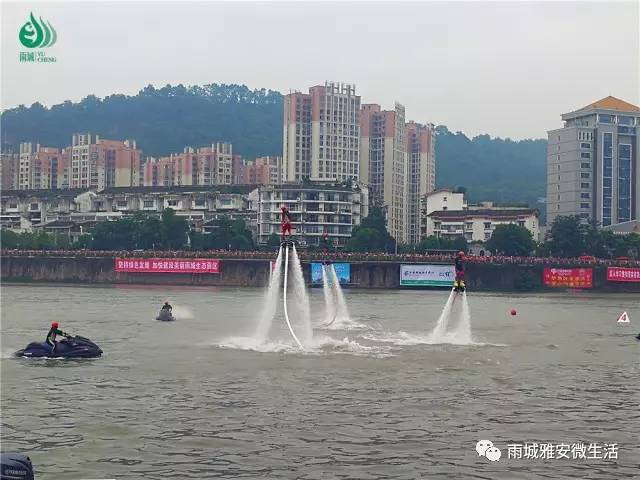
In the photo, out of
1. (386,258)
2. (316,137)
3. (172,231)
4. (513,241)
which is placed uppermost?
(316,137)

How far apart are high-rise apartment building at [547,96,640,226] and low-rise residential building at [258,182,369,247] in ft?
146

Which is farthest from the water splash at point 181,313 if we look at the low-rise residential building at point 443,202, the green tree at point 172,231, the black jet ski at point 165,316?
the low-rise residential building at point 443,202

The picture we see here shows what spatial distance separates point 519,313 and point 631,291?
160ft

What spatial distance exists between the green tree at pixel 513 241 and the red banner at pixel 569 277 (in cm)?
1410

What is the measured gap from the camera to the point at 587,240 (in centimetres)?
13025

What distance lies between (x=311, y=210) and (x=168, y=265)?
31870 millimetres

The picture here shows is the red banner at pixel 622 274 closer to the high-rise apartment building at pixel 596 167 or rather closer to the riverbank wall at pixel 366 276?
the riverbank wall at pixel 366 276

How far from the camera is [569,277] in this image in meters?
116

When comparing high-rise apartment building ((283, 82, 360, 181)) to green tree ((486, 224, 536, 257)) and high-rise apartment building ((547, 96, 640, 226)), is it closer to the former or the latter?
high-rise apartment building ((547, 96, 640, 226))

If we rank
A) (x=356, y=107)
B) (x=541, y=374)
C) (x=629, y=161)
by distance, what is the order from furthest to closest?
(x=356, y=107), (x=629, y=161), (x=541, y=374)

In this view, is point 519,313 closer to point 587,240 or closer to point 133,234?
point 587,240

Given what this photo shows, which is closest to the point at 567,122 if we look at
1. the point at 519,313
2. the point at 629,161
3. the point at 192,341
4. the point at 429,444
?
the point at 629,161

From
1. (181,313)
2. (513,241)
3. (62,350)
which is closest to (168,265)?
(513,241)

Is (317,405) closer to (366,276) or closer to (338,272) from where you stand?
(338,272)
